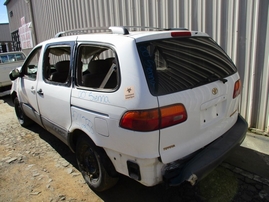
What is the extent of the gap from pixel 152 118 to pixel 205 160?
0.70 metres

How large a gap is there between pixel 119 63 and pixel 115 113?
458 mm

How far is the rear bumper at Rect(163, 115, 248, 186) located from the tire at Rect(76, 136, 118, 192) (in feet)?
2.34

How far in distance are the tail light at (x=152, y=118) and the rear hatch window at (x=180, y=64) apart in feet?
0.50

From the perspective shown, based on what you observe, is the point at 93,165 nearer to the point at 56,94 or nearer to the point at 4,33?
the point at 56,94

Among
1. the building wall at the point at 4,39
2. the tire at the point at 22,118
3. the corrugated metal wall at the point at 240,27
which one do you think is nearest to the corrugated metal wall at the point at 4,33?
the building wall at the point at 4,39

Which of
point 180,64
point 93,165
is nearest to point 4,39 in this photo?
point 93,165

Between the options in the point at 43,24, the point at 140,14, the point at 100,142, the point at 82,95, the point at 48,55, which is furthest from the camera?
the point at 43,24

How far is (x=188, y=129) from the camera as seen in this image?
2107 mm

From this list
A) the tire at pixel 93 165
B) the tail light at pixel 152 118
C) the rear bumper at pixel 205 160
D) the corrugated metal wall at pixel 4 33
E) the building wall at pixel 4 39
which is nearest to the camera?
the tail light at pixel 152 118

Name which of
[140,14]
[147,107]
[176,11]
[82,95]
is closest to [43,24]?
[140,14]

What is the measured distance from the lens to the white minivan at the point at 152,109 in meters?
1.97

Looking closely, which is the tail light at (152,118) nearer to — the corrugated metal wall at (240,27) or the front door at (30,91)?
the front door at (30,91)

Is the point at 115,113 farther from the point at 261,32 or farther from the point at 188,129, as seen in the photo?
the point at 261,32

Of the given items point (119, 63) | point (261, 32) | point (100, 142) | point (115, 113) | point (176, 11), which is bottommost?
point (100, 142)
